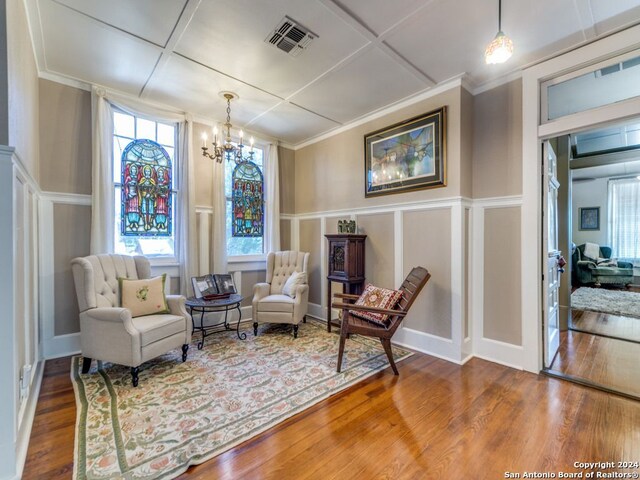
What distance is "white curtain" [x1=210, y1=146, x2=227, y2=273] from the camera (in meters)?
4.02

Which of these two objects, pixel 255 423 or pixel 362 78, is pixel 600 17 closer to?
pixel 362 78

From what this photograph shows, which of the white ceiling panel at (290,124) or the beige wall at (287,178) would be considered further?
the beige wall at (287,178)

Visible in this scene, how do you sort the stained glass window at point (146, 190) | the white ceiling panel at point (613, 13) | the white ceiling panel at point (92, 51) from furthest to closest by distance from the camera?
the stained glass window at point (146, 190) < the white ceiling panel at point (92, 51) < the white ceiling panel at point (613, 13)

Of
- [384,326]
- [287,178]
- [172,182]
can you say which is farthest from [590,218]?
[172,182]

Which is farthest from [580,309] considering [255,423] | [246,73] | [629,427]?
[246,73]

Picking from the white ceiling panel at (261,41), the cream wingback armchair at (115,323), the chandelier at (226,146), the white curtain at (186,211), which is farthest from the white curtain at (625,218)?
the cream wingback armchair at (115,323)

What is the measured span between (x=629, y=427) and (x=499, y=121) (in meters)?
2.72

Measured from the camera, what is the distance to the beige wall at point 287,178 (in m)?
4.97

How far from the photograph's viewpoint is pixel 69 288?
3.11 m

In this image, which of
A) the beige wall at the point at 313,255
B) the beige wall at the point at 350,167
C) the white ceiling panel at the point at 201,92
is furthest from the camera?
the beige wall at the point at 313,255

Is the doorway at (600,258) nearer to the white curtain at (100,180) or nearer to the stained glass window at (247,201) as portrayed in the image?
the stained glass window at (247,201)

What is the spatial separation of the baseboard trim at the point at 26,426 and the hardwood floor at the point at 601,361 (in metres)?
4.07

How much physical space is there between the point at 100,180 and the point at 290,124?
2.51 m

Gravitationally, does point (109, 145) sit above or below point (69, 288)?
above
